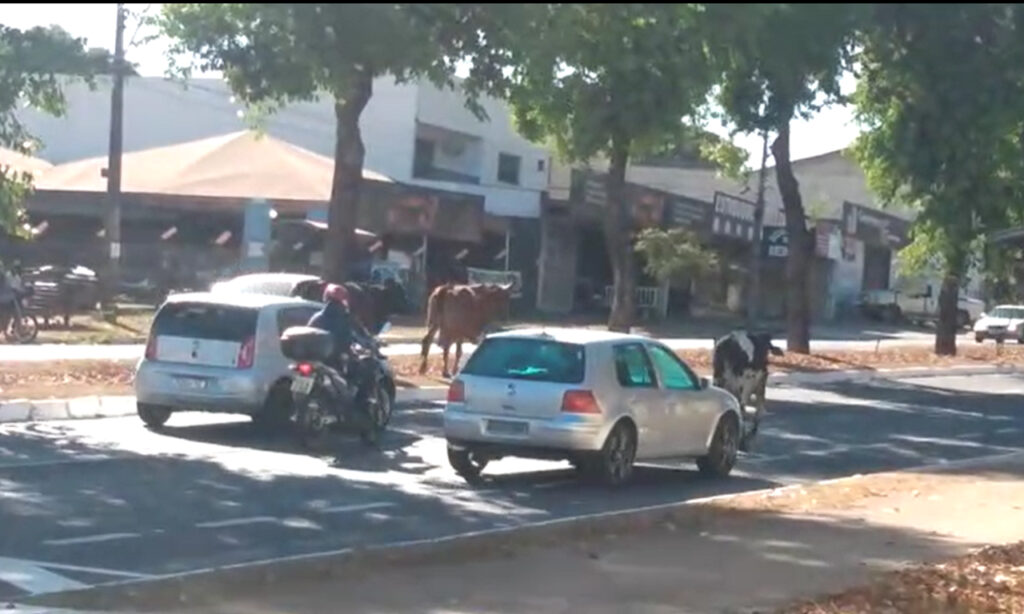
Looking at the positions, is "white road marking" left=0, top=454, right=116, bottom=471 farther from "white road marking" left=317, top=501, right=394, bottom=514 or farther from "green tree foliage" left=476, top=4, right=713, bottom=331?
"green tree foliage" left=476, top=4, right=713, bottom=331

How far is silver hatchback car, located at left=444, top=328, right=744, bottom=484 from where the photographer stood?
21.1 metres

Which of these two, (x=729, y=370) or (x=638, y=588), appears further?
(x=729, y=370)

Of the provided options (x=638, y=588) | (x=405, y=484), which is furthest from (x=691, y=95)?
(x=638, y=588)

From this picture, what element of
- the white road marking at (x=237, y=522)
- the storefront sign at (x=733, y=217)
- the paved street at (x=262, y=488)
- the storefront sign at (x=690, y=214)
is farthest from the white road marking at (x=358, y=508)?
the storefront sign at (x=733, y=217)

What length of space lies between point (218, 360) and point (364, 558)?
988cm

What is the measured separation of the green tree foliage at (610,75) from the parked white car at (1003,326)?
29.4 meters

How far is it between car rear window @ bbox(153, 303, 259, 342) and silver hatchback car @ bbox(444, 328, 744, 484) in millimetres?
3893

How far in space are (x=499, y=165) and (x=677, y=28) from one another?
209 feet

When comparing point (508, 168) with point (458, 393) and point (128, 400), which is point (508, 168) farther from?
point (458, 393)

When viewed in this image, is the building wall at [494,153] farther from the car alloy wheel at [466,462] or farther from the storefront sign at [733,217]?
the car alloy wheel at [466,462]

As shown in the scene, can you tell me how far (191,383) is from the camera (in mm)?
24594

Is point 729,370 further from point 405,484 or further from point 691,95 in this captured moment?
point 405,484

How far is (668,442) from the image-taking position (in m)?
22.6

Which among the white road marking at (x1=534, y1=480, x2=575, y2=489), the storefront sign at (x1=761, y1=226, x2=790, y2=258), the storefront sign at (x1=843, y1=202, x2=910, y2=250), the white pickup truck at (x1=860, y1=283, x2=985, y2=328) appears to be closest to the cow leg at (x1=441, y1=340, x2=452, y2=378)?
the white road marking at (x1=534, y1=480, x2=575, y2=489)
